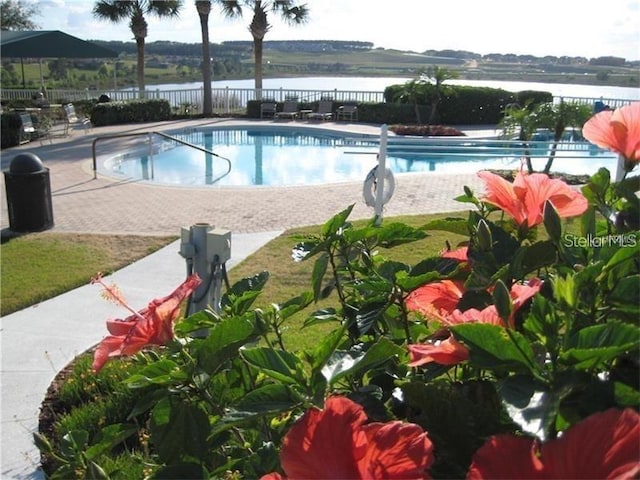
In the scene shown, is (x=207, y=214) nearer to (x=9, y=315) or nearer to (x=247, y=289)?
(x=9, y=315)

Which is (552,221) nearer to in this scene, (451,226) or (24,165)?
(451,226)

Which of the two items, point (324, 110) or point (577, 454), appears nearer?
point (577, 454)

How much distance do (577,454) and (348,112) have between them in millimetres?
19803

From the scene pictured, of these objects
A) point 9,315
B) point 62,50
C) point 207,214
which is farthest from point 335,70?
point 9,315

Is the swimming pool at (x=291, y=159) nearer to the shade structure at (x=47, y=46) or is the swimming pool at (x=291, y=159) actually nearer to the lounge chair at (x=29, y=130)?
the lounge chair at (x=29, y=130)

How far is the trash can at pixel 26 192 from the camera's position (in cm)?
695

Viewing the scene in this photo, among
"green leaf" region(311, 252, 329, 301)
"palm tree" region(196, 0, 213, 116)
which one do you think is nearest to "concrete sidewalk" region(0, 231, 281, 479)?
"green leaf" region(311, 252, 329, 301)

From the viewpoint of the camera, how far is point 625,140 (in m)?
0.82

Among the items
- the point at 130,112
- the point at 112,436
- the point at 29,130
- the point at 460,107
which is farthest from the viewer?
the point at 460,107

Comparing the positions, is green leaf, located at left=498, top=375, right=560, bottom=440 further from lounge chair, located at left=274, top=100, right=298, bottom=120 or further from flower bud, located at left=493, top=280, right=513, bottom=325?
lounge chair, located at left=274, top=100, right=298, bottom=120

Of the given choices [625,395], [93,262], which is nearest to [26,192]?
[93,262]

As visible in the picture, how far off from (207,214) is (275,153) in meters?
7.59

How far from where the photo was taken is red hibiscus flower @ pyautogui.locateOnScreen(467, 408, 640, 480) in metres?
0.43

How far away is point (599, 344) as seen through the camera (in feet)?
1.76
